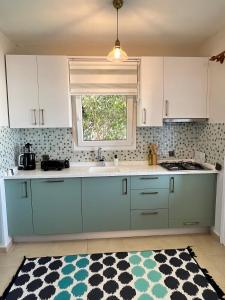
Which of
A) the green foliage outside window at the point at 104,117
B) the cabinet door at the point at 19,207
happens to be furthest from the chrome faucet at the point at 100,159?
the cabinet door at the point at 19,207

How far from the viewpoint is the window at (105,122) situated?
9.82ft

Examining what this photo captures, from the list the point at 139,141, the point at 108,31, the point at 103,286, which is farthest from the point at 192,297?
the point at 108,31

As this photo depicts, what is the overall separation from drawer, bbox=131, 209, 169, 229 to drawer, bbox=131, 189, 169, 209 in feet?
0.21

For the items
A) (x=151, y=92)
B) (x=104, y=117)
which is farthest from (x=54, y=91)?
(x=151, y=92)

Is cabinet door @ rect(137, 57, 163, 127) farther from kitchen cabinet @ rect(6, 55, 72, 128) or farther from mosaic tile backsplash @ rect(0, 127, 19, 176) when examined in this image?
mosaic tile backsplash @ rect(0, 127, 19, 176)

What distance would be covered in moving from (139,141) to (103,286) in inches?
71.2

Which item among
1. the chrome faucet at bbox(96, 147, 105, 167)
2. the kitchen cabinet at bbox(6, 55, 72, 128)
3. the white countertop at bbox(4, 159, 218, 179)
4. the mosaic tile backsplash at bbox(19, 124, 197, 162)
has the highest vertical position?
the kitchen cabinet at bbox(6, 55, 72, 128)

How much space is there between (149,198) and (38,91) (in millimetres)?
1850

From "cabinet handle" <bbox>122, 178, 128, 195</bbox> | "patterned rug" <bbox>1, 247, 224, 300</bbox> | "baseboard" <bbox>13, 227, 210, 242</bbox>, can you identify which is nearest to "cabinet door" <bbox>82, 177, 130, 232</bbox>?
"cabinet handle" <bbox>122, 178, 128, 195</bbox>

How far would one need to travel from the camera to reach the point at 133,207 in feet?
8.70

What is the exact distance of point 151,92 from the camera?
107 inches

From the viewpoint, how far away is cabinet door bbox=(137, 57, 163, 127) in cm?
267

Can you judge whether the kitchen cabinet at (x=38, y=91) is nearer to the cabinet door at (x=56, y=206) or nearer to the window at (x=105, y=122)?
the window at (x=105, y=122)

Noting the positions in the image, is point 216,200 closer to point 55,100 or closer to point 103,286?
point 103,286
